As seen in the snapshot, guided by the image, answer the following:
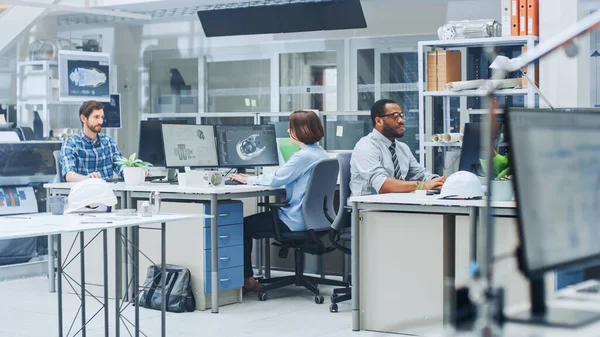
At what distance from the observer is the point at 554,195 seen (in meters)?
1.64

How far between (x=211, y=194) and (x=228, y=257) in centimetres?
42

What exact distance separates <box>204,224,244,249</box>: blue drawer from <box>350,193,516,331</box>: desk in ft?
3.43

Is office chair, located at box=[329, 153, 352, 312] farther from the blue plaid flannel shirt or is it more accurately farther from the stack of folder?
the blue plaid flannel shirt

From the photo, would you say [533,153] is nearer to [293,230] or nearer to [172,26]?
[293,230]

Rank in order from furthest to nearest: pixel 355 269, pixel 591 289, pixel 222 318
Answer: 1. pixel 222 318
2. pixel 355 269
3. pixel 591 289

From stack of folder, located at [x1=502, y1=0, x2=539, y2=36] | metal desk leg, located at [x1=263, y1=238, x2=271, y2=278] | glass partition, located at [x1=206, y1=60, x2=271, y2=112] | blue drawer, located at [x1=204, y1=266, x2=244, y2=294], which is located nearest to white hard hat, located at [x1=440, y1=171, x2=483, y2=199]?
blue drawer, located at [x1=204, y1=266, x2=244, y2=294]

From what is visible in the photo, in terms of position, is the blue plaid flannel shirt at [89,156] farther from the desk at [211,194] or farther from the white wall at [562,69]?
the white wall at [562,69]

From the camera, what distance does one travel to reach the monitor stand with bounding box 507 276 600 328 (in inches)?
60.6

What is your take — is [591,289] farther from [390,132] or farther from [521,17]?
[521,17]

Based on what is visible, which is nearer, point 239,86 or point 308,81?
point 308,81

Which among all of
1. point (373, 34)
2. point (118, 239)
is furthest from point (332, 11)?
point (118, 239)

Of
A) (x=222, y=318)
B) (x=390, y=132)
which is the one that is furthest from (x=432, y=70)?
(x=222, y=318)

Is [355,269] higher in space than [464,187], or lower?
lower

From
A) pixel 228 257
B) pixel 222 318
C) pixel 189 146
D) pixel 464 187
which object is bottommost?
pixel 222 318
